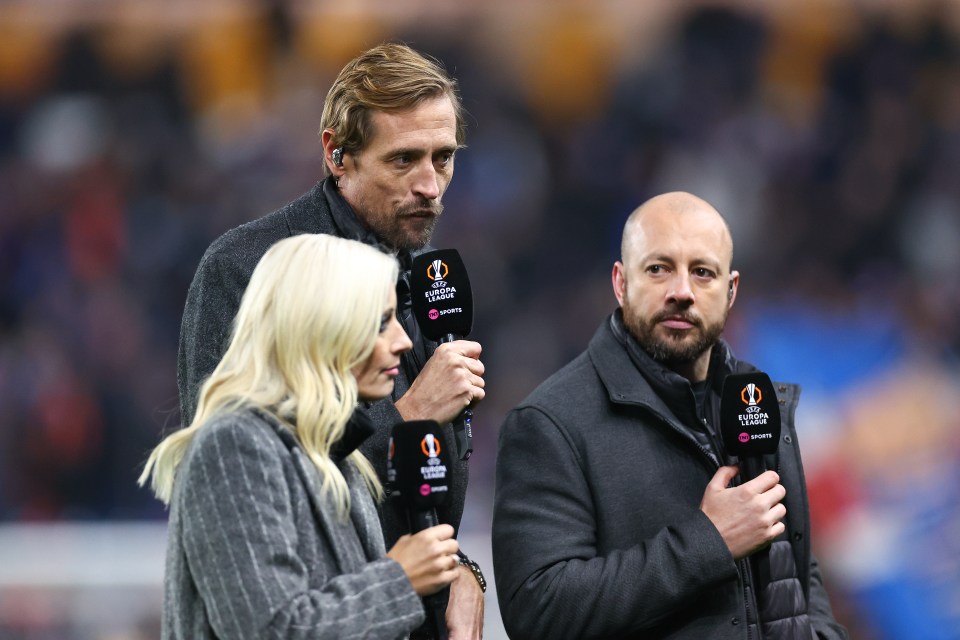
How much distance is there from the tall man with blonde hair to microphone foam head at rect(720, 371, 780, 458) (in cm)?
54

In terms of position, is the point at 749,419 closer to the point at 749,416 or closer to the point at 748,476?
the point at 749,416

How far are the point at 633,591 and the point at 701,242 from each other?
780 millimetres

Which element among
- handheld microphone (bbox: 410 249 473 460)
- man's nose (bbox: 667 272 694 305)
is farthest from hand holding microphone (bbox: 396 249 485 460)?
man's nose (bbox: 667 272 694 305)

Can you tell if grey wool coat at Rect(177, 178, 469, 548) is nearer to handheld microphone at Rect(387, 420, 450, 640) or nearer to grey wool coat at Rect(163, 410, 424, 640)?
handheld microphone at Rect(387, 420, 450, 640)

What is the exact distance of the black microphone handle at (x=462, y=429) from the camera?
2631 mm

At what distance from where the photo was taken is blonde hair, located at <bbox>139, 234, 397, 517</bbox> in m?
2.17

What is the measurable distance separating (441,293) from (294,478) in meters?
0.65

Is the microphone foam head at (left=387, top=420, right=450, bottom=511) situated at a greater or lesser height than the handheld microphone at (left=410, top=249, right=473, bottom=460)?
lesser

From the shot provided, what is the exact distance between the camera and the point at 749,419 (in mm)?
2652

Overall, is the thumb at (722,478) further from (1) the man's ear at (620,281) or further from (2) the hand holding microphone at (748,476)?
(1) the man's ear at (620,281)

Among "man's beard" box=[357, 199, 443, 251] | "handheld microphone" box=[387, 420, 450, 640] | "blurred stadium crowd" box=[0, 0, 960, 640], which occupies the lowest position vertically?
"handheld microphone" box=[387, 420, 450, 640]

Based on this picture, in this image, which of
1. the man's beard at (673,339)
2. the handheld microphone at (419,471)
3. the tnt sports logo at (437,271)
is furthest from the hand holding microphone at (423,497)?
the man's beard at (673,339)

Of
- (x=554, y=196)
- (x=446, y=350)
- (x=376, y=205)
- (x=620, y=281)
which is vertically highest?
(x=554, y=196)

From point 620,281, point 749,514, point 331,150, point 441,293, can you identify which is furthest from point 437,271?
point 749,514
